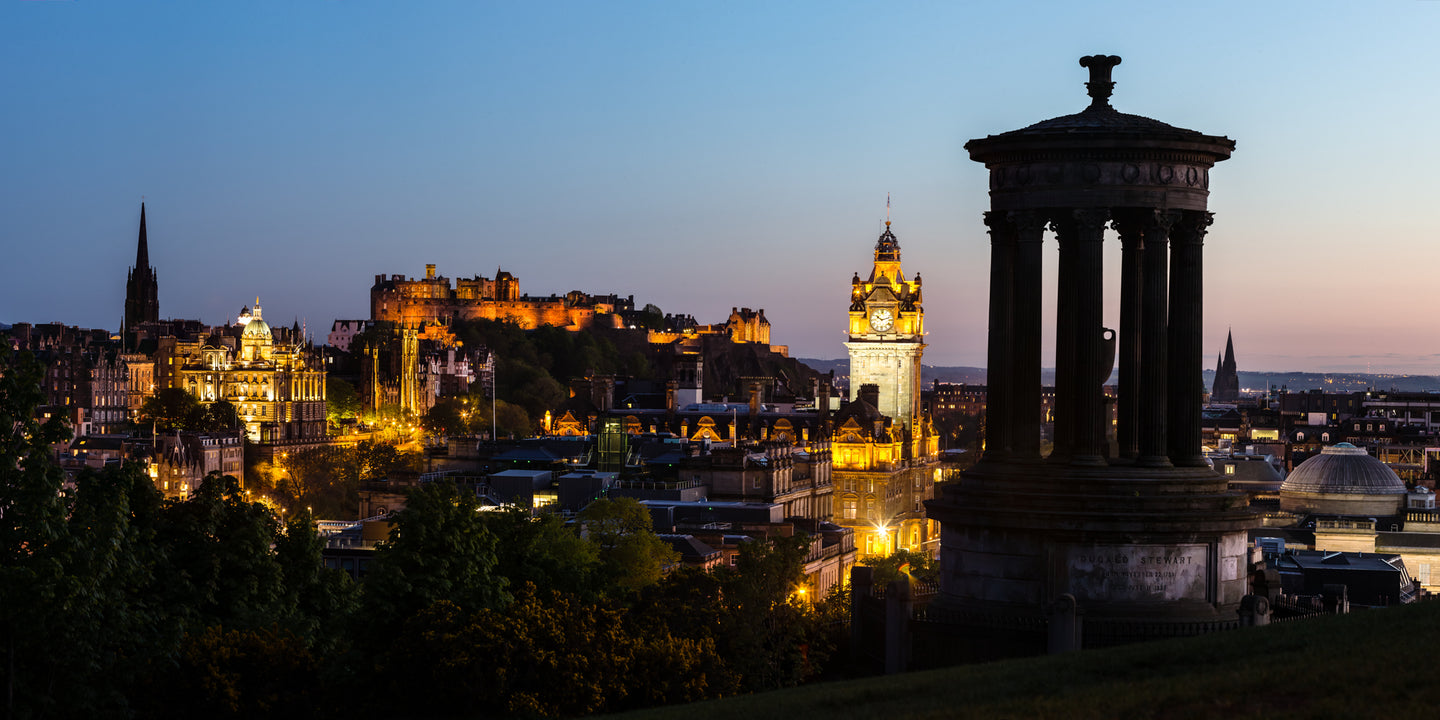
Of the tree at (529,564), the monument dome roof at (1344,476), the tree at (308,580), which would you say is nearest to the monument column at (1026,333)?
A: the tree at (529,564)

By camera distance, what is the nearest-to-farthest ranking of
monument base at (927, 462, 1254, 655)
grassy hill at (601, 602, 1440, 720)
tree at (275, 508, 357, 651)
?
grassy hill at (601, 602, 1440, 720)
monument base at (927, 462, 1254, 655)
tree at (275, 508, 357, 651)

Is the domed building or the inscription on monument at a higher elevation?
the inscription on monument

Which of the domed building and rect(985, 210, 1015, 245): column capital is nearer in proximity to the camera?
rect(985, 210, 1015, 245): column capital

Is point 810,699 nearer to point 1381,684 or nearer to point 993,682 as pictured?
point 993,682

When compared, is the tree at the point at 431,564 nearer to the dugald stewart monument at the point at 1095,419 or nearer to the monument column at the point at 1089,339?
the dugald stewart monument at the point at 1095,419

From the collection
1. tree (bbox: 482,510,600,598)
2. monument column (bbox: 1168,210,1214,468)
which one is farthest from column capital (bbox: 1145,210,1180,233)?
tree (bbox: 482,510,600,598)

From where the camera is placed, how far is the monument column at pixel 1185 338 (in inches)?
1932

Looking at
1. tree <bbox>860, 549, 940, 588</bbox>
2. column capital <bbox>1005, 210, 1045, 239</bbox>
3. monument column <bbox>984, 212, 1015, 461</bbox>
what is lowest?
tree <bbox>860, 549, 940, 588</bbox>

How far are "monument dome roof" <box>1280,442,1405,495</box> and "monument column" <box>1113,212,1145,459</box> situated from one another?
4091 inches

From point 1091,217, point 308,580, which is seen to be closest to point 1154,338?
point 1091,217

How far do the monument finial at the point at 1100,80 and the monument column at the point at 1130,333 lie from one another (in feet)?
10.5

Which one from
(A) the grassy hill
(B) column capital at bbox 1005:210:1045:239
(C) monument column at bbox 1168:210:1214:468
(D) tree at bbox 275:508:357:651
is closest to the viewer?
(A) the grassy hill

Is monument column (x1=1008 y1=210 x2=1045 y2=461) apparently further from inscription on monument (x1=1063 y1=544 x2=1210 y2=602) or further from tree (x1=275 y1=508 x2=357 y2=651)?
tree (x1=275 y1=508 x2=357 y2=651)

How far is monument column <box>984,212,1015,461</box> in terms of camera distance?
162ft
